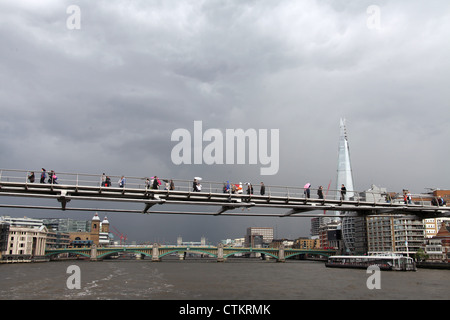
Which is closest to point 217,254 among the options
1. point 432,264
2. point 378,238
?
point 378,238

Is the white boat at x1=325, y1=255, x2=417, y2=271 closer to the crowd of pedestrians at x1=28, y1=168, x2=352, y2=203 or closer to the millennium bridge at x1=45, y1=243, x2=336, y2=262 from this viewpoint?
the crowd of pedestrians at x1=28, y1=168, x2=352, y2=203

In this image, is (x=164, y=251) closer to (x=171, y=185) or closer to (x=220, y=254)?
(x=220, y=254)

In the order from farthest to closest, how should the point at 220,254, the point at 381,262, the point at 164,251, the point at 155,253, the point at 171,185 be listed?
the point at 164,251
the point at 220,254
the point at 155,253
the point at 381,262
the point at 171,185

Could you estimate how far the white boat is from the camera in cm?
7819

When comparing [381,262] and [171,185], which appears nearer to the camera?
[171,185]

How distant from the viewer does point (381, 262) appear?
8112 cm

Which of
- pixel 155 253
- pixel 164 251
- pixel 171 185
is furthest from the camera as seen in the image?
pixel 164 251

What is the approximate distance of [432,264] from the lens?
9450 centimetres

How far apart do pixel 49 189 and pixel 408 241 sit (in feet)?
447

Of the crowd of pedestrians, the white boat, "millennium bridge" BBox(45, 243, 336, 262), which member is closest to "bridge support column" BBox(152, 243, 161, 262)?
"millennium bridge" BBox(45, 243, 336, 262)

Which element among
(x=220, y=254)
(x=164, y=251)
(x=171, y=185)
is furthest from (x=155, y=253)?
(x=171, y=185)

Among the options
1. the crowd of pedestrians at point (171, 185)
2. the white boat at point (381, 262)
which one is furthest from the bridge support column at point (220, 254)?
the crowd of pedestrians at point (171, 185)

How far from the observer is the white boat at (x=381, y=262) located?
78.2 m
